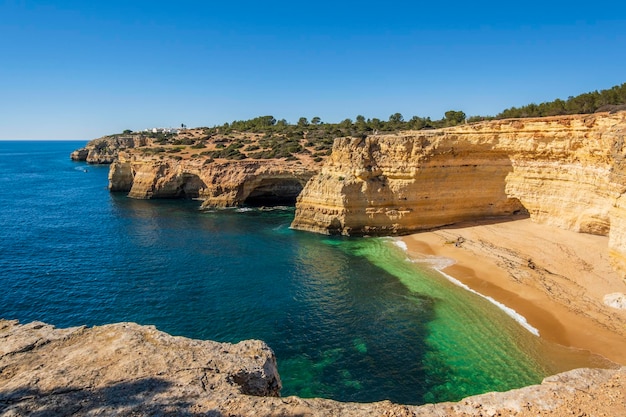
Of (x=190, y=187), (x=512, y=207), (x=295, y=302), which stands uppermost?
(x=190, y=187)

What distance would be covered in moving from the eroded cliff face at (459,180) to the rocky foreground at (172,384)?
63.3ft

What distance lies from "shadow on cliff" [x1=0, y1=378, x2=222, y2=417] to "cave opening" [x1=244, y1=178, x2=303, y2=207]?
3599cm

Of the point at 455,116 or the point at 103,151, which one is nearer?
the point at 455,116

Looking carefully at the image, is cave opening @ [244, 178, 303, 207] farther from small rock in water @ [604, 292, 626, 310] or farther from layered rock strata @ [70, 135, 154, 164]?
layered rock strata @ [70, 135, 154, 164]

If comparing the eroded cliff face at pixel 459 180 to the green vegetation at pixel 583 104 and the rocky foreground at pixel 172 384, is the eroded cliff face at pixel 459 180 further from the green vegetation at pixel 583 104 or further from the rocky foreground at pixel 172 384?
the rocky foreground at pixel 172 384

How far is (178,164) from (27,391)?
43.1 metres

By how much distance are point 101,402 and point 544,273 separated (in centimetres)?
2165

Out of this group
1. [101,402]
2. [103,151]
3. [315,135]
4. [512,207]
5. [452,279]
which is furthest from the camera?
[103,151]

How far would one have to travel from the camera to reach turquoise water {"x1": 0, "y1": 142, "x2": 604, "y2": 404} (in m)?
13.3

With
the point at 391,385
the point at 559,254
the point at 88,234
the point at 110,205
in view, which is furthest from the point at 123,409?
the point at 110,205

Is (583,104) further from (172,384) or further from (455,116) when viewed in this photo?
(172,384)

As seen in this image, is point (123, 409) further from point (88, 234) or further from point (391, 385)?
point (88, 234)

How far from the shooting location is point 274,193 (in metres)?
44.4

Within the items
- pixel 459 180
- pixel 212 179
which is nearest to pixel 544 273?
pixel 459 180
